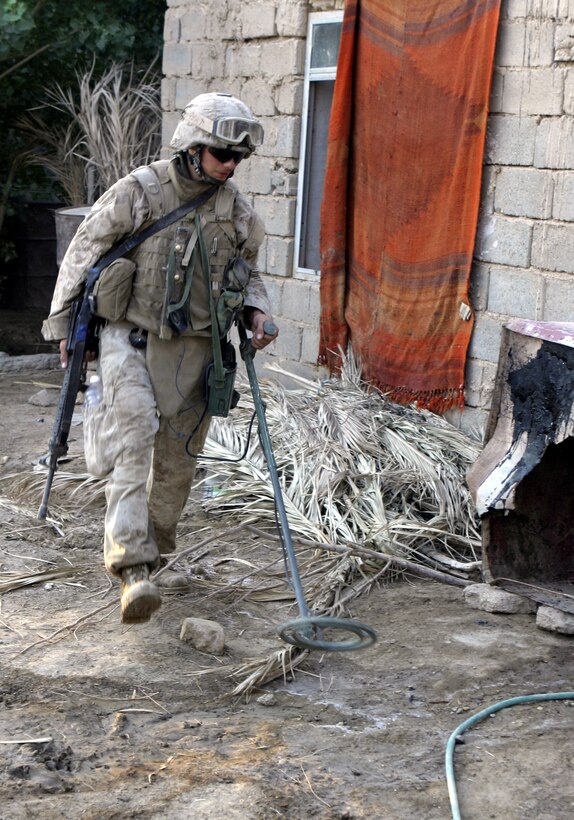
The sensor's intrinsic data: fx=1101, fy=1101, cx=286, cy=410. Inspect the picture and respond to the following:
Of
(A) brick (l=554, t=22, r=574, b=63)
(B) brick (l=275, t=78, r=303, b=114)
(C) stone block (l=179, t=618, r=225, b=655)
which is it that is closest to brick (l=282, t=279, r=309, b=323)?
(B) brick (l=275, t=78, r=303, b=114)

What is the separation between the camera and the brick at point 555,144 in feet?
19.1

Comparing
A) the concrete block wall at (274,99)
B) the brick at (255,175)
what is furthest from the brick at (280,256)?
the brick at (255,175)

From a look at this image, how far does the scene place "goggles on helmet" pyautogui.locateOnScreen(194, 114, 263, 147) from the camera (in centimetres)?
423

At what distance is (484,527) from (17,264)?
916 centimetres

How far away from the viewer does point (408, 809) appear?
3.17 meters

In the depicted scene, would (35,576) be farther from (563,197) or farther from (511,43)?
(511,43)

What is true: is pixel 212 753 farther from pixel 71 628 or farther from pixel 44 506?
pixel 44 506

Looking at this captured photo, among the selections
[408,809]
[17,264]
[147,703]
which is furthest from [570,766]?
[17,264]

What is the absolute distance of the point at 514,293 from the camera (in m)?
6.20

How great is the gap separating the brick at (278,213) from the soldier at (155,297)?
3.12 metres

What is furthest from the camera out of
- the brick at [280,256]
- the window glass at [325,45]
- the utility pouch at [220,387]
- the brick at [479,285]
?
the brick at [280,256]

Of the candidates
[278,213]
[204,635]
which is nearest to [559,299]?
[278,213]

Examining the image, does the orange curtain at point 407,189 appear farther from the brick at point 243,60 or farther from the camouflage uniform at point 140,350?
the camouflage uniform at point 140,350

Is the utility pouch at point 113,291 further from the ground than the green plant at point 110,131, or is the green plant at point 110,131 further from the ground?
the green plant at point 110,131
